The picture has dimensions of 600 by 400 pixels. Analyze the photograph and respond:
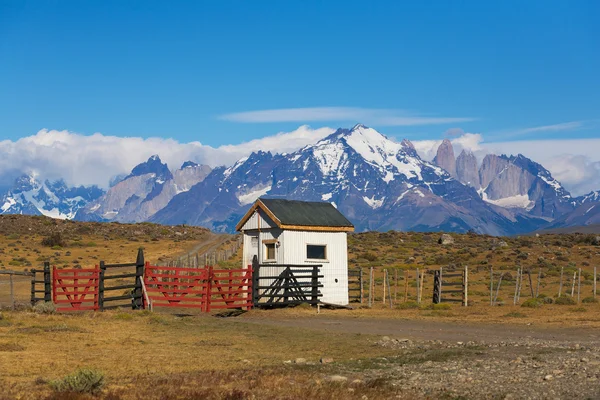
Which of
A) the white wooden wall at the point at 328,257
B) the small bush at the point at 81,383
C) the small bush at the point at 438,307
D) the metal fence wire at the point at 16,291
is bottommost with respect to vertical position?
the small bush at the point at 438,307

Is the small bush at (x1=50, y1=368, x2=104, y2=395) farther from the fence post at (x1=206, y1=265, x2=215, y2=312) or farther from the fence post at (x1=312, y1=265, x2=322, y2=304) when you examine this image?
the fence post at (x1=312, y1=265, x2=322, y2=304)

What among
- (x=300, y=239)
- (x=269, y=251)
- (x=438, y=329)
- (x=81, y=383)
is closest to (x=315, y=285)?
(x=300, y=239)

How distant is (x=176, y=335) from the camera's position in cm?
2306

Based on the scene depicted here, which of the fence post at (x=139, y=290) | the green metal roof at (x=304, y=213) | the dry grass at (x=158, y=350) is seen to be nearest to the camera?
the dry grass at (x=158, y=350)

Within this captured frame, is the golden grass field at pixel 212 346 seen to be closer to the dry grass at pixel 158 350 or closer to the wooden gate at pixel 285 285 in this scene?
the dry grass at pixel 158 350

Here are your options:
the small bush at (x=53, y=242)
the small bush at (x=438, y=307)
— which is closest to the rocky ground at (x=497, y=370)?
the small bush at (x=438, y=307)

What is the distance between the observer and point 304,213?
38.0 metres

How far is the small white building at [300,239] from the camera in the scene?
120 feet

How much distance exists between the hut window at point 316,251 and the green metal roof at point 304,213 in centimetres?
101

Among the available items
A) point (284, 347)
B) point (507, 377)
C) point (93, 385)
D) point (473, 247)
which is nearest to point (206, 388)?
point (93, 385)

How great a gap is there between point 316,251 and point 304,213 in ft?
6.12

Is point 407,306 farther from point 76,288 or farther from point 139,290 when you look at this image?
point 76,288

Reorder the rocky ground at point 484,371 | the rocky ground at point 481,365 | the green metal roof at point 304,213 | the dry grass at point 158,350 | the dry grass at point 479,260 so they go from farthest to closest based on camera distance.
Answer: the dry grass at point 479,260, the green metal roof at point 304,213, the dry grass at point 158,350, the rocky ground at point 481,365, the rocky ground at point 484,371

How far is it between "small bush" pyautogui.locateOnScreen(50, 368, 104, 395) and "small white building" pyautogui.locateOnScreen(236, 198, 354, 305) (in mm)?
23050
